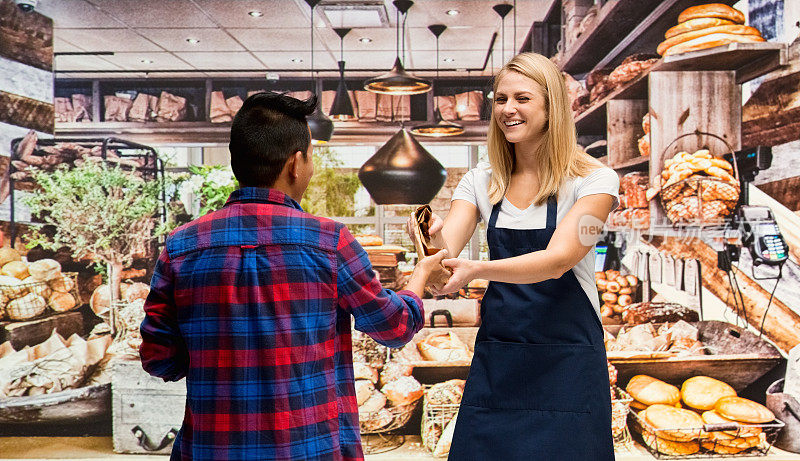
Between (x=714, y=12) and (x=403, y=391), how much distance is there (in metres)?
2.30

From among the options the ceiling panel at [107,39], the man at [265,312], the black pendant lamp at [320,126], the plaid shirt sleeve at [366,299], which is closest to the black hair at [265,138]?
the man at [265,312]

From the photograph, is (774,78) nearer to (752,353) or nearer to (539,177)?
(752,353)

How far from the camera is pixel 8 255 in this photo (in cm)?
348

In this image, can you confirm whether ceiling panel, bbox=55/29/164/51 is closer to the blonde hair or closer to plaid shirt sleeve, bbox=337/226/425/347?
the blonde hair

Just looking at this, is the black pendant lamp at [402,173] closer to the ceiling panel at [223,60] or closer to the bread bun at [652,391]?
the ceiling panel at [223,60]

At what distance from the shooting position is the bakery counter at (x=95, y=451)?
10.4ft

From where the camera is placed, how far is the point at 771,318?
3.25 m

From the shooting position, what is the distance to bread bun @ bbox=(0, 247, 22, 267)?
3.47m

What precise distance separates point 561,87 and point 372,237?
1973 mm

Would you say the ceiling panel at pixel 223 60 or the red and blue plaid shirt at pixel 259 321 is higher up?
the ceiling panel at pixel 223 60

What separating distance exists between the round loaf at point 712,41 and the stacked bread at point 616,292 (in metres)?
1.11

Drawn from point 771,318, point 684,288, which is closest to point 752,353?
point 771,318

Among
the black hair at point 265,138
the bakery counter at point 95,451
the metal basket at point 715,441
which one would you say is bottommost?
the bakery counter at point 95,451

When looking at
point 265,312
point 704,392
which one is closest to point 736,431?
point 704,392
